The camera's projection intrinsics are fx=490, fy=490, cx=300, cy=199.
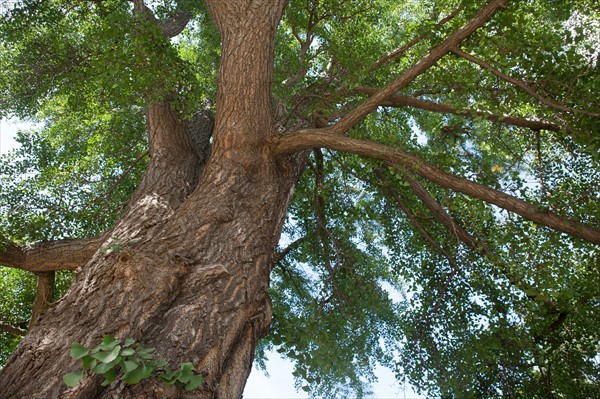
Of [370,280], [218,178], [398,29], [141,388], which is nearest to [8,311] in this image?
[218,178]

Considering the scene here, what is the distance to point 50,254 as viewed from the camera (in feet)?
15.4

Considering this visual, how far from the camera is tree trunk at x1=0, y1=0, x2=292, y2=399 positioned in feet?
7.73

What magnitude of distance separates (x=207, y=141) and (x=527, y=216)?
3.90 m

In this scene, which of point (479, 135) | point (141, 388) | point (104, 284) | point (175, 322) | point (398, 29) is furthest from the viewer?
point (398, 29)

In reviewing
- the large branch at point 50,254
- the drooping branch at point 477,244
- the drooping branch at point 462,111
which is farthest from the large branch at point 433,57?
the large branch at point 50,254

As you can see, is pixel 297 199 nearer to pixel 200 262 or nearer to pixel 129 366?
pixel 200 262

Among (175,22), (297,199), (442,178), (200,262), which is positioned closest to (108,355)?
(200,262)

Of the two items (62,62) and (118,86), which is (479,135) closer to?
(118,86)

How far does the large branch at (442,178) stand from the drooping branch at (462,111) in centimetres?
59

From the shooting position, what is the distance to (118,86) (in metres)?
4.78

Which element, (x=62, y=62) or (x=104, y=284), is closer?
(x=104, y=284)

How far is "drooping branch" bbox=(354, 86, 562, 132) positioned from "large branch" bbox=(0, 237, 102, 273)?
3.21 m

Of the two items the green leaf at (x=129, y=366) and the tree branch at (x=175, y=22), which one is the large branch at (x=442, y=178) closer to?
the green leaf at (x=129, y=366)

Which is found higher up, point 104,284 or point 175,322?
point 104,284
